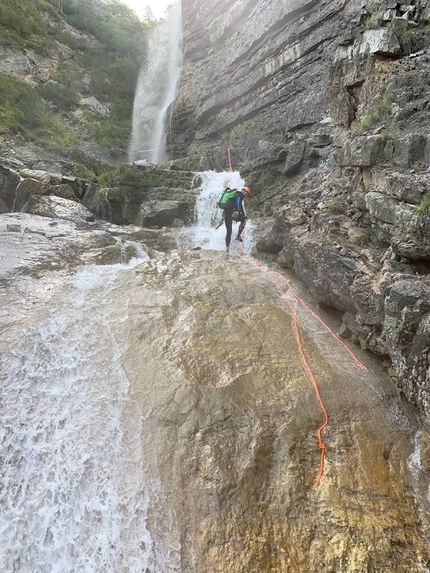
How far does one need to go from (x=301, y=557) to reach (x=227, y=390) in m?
1.90

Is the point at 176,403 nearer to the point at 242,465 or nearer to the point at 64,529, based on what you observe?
the point at 242,465

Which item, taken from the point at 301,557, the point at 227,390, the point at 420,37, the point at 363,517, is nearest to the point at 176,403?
the point at 227,390

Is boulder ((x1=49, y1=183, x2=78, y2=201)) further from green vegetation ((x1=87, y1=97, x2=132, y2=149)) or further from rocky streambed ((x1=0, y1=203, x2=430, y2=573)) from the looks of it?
green vegetation ((x1=87, y1=97, x2=132, y2=149))

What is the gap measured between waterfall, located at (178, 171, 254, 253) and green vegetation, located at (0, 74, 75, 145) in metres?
11.7

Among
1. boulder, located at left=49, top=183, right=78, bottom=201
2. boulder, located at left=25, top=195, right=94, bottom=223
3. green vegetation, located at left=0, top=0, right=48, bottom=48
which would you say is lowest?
boulder, located at left=25, top=195, right=94, bottom=223

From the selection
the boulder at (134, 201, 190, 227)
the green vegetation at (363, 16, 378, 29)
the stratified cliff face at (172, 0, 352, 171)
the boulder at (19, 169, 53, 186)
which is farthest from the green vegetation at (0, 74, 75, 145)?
the green vegetation at (363, 16, 378, 29)

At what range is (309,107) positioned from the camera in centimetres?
1407

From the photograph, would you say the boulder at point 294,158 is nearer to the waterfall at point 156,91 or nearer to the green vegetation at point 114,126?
the waterfall at point 156,91

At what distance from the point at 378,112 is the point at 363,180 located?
123 centimetres

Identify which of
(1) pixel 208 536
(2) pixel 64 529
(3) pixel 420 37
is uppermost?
(3) pixel 420 37

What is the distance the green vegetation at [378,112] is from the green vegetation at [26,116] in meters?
18.9

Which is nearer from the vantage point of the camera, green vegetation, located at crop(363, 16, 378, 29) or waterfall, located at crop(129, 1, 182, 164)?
green vegetation, located at crop(363, 16, 378, 29)

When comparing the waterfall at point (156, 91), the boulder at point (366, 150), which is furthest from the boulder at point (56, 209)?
the waterfall at point (156, 91)

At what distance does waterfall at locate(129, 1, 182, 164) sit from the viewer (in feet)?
83.5
